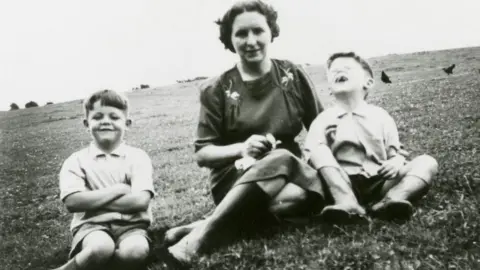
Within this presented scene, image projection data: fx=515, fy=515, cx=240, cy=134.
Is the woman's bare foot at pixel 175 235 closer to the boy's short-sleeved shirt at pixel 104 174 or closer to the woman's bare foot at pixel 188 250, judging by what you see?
the boy's short-sleeved shirt at pixel 104 174

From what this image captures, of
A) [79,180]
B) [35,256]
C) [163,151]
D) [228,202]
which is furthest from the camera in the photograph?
[163,151]

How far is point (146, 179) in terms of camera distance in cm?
380

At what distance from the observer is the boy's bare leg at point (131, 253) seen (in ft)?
11.5

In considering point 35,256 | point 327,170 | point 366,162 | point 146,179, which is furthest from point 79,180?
point 366,162

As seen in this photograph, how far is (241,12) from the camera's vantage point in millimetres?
3992

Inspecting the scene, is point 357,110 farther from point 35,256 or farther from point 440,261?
point 35,256

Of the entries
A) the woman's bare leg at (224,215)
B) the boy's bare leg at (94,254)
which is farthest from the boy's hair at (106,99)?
the woman's bare leg at (224,215)

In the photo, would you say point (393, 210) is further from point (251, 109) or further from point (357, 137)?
point (251, 109)

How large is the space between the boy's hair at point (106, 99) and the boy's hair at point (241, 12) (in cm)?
99

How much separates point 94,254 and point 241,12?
2077mm

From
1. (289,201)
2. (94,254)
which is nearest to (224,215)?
(289,201)

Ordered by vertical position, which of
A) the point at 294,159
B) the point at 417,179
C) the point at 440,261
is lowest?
the point at 440,261

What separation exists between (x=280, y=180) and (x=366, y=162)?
30.2 inches

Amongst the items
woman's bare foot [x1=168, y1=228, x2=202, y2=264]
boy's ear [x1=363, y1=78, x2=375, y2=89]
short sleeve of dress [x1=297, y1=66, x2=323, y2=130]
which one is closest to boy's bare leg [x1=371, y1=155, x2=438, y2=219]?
boy's ear [x1=363, y1=78, x2=375, y2=89]
